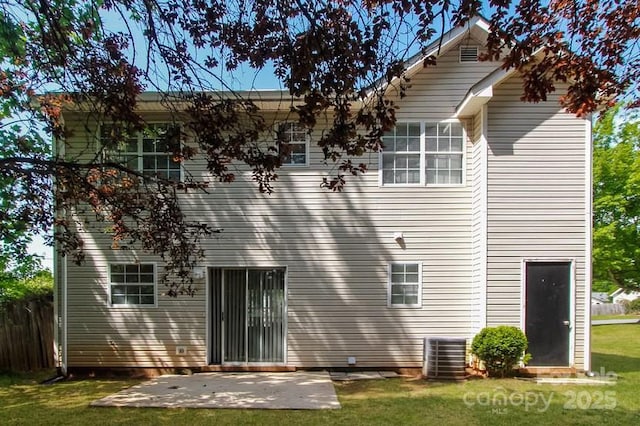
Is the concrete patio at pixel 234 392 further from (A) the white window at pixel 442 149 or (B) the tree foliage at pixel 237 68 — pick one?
(A) the white window at pixel 442 149

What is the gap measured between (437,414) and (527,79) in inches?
179

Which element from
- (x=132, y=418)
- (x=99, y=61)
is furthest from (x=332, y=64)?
(x=132, y=418)

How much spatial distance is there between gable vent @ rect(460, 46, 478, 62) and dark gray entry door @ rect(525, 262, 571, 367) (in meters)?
4.43

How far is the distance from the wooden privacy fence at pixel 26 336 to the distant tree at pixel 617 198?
22.8m

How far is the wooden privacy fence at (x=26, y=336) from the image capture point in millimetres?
8719

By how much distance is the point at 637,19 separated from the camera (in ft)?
13.7

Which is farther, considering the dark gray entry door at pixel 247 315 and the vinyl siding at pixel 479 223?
the dark gray entry door at pixel 247 315

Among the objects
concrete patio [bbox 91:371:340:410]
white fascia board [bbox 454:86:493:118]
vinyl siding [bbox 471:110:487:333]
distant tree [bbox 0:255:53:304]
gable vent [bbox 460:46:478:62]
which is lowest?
concrete patio [bbox 91:371:340:410]

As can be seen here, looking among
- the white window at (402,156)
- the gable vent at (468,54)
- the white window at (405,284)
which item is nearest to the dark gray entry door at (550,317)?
the white window at (405,284)

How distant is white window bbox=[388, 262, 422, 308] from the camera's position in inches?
341

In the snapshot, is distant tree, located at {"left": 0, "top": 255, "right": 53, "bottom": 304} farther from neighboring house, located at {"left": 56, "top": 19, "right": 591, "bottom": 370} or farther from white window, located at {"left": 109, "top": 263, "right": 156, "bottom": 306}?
white window, located at {"left": 109, "top": 263, "right": 156, "bottom": 306}

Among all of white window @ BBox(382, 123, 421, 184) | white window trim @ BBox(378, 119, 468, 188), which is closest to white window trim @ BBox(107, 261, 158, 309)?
white window trim @ BBox(378, 119, 468, 188)

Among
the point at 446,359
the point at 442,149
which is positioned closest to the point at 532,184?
the point at 442,149

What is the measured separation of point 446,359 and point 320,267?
9.78 feet
